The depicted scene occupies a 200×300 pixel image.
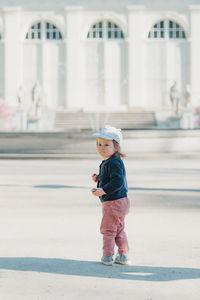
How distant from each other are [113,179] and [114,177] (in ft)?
0.07

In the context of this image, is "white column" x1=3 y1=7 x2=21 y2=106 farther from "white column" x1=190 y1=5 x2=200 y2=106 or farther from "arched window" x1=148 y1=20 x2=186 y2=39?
"white column" x1=190 y1=5 x2=200 y2=106

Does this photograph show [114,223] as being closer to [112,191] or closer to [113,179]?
[112,191]

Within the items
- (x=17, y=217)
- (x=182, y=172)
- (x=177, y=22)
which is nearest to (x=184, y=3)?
(x=177, y=22)

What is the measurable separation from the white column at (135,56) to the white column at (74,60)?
4.53 meters

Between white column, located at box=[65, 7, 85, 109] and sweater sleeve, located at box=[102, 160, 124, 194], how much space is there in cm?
4714

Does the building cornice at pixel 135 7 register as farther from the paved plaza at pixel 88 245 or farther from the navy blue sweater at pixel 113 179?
the navy blue sweater at pixel 113 179

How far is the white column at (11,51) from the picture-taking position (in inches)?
2056

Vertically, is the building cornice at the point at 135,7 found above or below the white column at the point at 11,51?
above

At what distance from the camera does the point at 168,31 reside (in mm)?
52062

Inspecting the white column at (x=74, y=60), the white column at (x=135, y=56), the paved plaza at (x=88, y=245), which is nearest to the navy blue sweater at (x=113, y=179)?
the paved plaza at (x=88, y=245)

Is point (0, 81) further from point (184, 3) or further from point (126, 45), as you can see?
point (184, 3)

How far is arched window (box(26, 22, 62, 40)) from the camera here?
5275 cm

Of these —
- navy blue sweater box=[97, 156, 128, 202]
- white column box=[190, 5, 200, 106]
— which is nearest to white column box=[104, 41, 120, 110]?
white column box=[190, 5, 200, 106]

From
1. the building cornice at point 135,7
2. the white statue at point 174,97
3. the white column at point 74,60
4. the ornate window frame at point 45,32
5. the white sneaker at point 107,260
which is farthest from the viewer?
the ornate window frame at point 45,32
